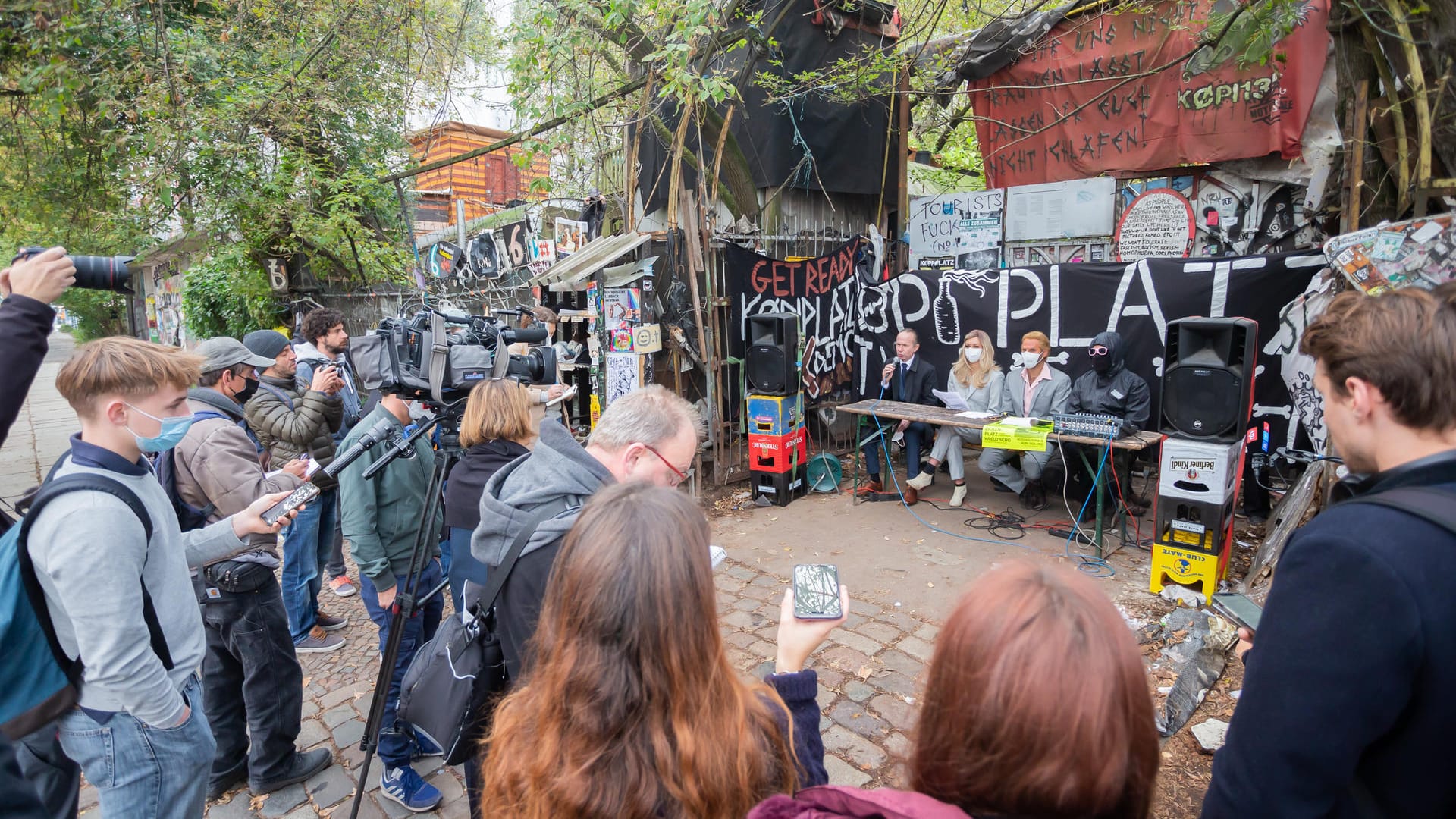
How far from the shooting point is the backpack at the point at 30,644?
168 cm

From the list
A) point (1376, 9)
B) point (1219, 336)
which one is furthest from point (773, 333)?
point (1376, 9)

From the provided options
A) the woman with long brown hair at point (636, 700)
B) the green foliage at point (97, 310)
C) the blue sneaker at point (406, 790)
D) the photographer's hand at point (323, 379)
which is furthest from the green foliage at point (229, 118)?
the green foliage at point (97, 310)

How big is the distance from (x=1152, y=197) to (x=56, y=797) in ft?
27.6

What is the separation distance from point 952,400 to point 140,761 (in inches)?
245

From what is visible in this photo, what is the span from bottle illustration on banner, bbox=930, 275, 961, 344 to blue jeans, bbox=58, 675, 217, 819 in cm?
703

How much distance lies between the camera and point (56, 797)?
1.73 m

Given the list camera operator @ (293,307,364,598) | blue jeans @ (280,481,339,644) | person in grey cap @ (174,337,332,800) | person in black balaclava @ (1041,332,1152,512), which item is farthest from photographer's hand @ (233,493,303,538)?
person in black balaclava @ (1041,332,1152,512)

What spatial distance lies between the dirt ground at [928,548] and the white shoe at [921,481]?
0.16m

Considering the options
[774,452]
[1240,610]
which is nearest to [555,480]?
[1240,610]

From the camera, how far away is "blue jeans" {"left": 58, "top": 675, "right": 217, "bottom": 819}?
71.9 inches

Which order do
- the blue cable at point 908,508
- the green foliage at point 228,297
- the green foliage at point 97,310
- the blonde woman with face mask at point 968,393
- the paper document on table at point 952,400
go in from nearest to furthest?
the blue cable at point 908,508
the blonde woman with face mask at point 968,393
the paper document on table at point 952,400
the green foliage at point 228,297
the green foliage at point 97,310

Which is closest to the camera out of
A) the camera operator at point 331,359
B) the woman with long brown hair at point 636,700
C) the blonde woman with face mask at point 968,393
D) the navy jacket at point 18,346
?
the woman with long brown hair at point 636,700

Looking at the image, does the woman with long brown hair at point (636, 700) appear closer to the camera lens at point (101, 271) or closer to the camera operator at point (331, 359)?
the camera lens at point (101, 271)

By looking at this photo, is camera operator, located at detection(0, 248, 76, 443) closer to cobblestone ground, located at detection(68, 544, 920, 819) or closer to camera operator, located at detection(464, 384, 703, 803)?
camera operator, located at detection(464, 384, 703, 803)
